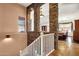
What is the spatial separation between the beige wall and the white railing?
0.42 feet

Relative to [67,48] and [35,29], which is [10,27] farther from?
[67,48]

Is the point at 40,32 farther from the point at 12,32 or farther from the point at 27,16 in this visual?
the point at 12,32

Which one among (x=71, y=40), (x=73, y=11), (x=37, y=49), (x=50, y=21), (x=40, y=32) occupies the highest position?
(x=73, y=11)

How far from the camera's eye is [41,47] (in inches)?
80.4

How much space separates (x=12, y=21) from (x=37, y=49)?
680 mm

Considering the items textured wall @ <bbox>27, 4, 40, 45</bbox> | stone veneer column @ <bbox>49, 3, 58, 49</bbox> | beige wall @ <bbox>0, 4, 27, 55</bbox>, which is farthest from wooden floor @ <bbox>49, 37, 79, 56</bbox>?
beige wall @ <bbox>0, 4, 27, 55</bbox>

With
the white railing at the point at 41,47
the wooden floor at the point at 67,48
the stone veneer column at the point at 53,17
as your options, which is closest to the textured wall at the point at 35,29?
the white railing at the point at 41,47

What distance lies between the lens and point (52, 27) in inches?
76.8

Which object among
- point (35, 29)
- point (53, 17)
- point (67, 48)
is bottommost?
point (67, 48)

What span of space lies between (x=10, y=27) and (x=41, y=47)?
675 mm

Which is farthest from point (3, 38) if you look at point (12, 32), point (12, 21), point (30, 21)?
point (30, 21)

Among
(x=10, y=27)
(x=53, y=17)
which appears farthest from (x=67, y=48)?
(x=10, y=27)

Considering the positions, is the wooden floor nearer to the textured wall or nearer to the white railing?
the white railing

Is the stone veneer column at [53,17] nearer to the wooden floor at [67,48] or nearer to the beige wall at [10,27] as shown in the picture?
the wooden floor at [67,48]
